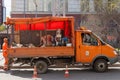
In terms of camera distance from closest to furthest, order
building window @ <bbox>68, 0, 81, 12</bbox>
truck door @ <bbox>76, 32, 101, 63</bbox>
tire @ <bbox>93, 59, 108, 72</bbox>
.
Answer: truck door @ <bbox>76, 32, 101, 63</bbox> < tire @ <bbox>93, 59, 108, 72</bbox> < building window @ <bbox>68, 0, 81, 12</bbox>

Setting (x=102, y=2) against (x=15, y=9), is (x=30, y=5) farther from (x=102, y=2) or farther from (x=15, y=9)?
(x=102, y=2)

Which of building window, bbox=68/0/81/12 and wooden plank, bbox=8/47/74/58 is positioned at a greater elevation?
building window, bbox=68/0/81/12

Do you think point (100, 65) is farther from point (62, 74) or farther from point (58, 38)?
point (58, 38)

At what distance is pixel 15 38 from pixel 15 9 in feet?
175

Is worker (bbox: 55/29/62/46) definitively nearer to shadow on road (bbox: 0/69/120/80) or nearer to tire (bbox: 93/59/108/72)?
shadow on road (bbox: 0/69/120/80)

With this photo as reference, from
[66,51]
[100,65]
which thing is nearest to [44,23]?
[66,51]

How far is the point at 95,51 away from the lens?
18.9 meters

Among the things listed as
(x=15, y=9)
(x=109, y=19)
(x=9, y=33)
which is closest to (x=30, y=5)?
(x=15, y=9)

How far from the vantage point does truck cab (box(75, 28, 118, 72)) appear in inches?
743

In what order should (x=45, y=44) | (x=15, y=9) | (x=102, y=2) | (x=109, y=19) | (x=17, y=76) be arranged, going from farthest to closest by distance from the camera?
1. (x=15, y=9)
2. (x=109, y=19)
3. (x=102, y=2)
4. (x=45, y=44)
5. (x=17, y=76)

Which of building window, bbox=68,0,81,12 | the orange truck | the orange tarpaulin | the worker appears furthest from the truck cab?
building window, bbox=68,0,81,12

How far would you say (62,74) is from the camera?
1856cm

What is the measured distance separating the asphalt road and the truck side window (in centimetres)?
163

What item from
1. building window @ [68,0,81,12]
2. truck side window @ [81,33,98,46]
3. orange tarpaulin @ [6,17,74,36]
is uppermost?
building window @ [68,0,81,12]
